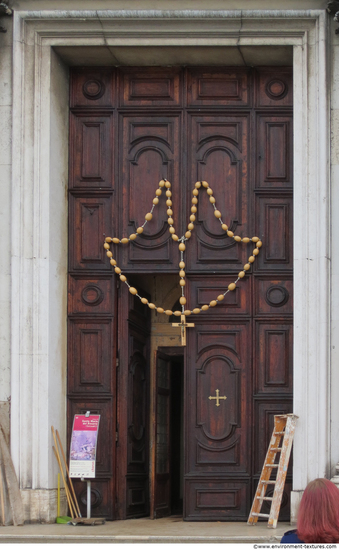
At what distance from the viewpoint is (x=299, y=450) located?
11641 mm

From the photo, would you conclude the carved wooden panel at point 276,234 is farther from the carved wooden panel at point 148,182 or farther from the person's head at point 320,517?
the person's head at point 320,517

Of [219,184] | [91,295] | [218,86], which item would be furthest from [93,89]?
[91,295]

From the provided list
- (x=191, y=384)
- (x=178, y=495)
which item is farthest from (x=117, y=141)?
(x=178, y=495)

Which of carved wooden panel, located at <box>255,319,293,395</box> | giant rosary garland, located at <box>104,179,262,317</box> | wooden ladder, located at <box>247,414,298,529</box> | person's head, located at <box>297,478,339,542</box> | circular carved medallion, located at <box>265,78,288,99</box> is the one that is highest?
circular carved medallion, located at <box>265,78,288,99</box>

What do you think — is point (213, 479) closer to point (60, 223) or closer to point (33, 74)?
point (60, 223)

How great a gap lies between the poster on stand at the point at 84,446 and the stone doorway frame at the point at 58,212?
238mm

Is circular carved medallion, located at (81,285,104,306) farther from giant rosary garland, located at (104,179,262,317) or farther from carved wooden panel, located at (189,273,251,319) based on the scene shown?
carved wooden panel, located at (189,273,251,319)

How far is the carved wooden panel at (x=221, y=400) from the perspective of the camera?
12.4 meters

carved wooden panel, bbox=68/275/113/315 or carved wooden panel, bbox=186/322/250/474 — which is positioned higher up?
carved wooden panel, bbox=68/275/113/315

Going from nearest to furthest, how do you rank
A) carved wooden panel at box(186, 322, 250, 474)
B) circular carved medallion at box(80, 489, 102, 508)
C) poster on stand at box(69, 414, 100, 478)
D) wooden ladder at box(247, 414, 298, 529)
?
wooden ladder at box(247, 414, 298, 529) < poster on stand at box(69, 414, 100, 478) < carved wooden panel at box(186, 322, 250, 474) < circular carved medallion at box(80, 489, 102, 508)

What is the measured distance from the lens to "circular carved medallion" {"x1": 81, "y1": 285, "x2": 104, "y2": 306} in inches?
505

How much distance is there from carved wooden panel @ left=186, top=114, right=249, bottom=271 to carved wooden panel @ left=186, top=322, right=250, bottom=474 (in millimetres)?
866

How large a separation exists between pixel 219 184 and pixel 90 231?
5.69ft

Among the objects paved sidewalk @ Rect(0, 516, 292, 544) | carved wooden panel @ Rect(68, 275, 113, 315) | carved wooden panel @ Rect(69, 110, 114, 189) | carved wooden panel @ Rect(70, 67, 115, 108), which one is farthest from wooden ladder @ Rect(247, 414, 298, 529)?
carved wooden panel @ Rect(70, 67, 115, 108)
